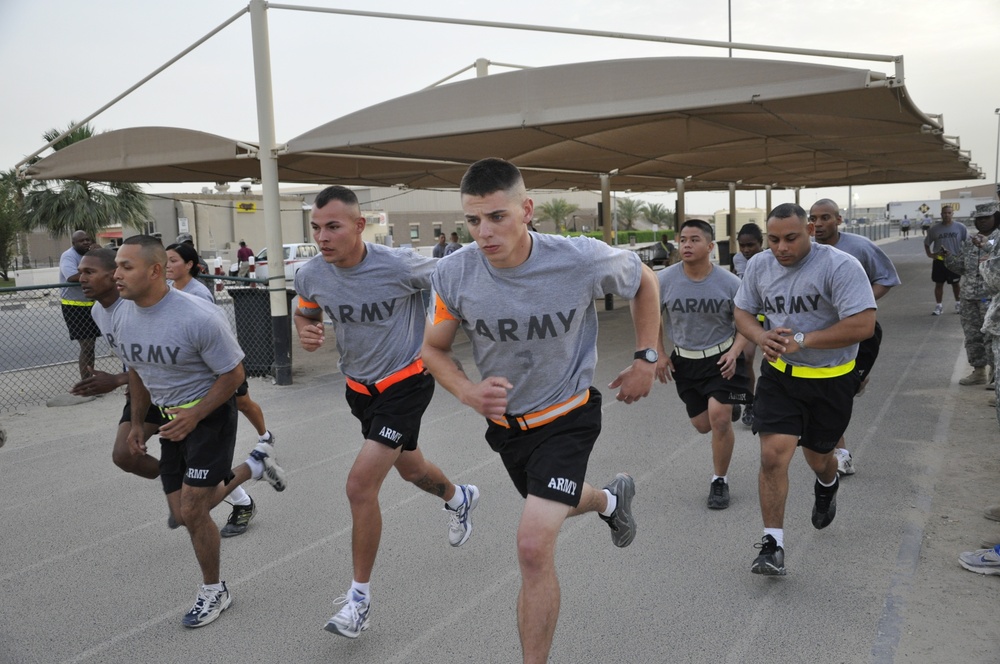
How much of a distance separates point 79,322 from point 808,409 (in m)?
9.09

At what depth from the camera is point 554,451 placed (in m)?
3.38

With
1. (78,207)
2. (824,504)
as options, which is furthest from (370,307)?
(78,207)

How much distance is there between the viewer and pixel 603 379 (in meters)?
10.5

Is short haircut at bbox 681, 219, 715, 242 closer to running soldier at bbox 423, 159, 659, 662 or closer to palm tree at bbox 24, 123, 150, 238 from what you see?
running soldier at bbox 423, 159, 659, 662

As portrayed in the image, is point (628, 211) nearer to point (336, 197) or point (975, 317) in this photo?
point (975, 317)

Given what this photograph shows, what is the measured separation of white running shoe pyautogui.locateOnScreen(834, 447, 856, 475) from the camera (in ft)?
19.7

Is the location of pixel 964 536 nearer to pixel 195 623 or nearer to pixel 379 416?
pixel 379 416

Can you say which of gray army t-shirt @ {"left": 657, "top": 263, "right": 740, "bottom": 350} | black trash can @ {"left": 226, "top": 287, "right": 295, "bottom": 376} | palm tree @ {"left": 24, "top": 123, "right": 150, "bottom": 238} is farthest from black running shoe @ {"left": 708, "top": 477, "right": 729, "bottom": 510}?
palm tree @ {"left": 24, "top": 123, "right": 150, "bottom": 238}

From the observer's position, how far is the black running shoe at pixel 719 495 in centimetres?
543

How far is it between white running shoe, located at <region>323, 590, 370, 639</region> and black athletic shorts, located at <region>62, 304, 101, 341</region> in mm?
7618

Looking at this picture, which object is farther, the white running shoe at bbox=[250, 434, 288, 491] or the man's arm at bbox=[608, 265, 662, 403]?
the white running shoe at bbox=[250, 434, 288, 491]

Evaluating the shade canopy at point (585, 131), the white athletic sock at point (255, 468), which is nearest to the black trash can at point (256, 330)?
the shade canopy at point (585, 131)

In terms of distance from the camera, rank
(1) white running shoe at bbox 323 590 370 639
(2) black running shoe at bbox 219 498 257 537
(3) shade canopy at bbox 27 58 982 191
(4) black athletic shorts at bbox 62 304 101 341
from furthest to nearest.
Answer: (4) black athletic shorts at bbox 62 304 101 341 → (3) shade canopy at bbox 27 58 982 191 → (2) black running shoe at bbox 219 498 257 537 → (1) white running shoe at bbox 323 590 370 639

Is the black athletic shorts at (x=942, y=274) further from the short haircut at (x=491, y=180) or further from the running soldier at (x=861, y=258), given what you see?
the short haircut at (x=491, y=180)
